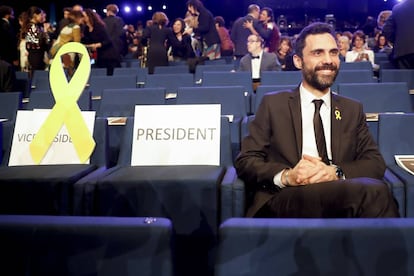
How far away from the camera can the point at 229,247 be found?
1.02m

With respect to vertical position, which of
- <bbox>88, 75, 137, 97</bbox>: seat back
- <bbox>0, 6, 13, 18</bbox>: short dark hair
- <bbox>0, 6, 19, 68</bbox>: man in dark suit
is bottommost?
<bbox>88, 75, 137, 97</bbox>: seat back

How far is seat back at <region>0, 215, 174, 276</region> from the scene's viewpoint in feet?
3.34

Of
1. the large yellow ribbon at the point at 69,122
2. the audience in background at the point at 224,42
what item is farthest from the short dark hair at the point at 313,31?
the audience in background at the point at 224,42

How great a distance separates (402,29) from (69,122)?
3478mm

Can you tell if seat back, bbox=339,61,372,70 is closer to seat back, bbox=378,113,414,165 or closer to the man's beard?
seat back, bbox=378,113,414,165

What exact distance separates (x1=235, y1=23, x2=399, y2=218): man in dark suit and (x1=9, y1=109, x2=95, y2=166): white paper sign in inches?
39.7

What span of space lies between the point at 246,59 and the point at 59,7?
35.4ft

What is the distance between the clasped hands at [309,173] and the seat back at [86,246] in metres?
0.98

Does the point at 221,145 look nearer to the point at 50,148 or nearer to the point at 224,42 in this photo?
the point at 50,148

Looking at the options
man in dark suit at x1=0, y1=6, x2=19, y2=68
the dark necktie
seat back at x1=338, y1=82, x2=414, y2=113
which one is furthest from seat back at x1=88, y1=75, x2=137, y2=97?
the dark necktie

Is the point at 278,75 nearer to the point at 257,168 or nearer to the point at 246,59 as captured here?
the point at 246,59

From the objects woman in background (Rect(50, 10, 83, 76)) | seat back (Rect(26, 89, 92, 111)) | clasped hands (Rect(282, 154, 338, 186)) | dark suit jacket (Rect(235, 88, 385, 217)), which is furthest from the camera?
woman in background (Rect(50, 10, 83, 76))

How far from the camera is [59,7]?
1434cm

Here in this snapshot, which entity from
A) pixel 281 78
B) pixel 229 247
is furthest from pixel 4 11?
pixel 229 247
